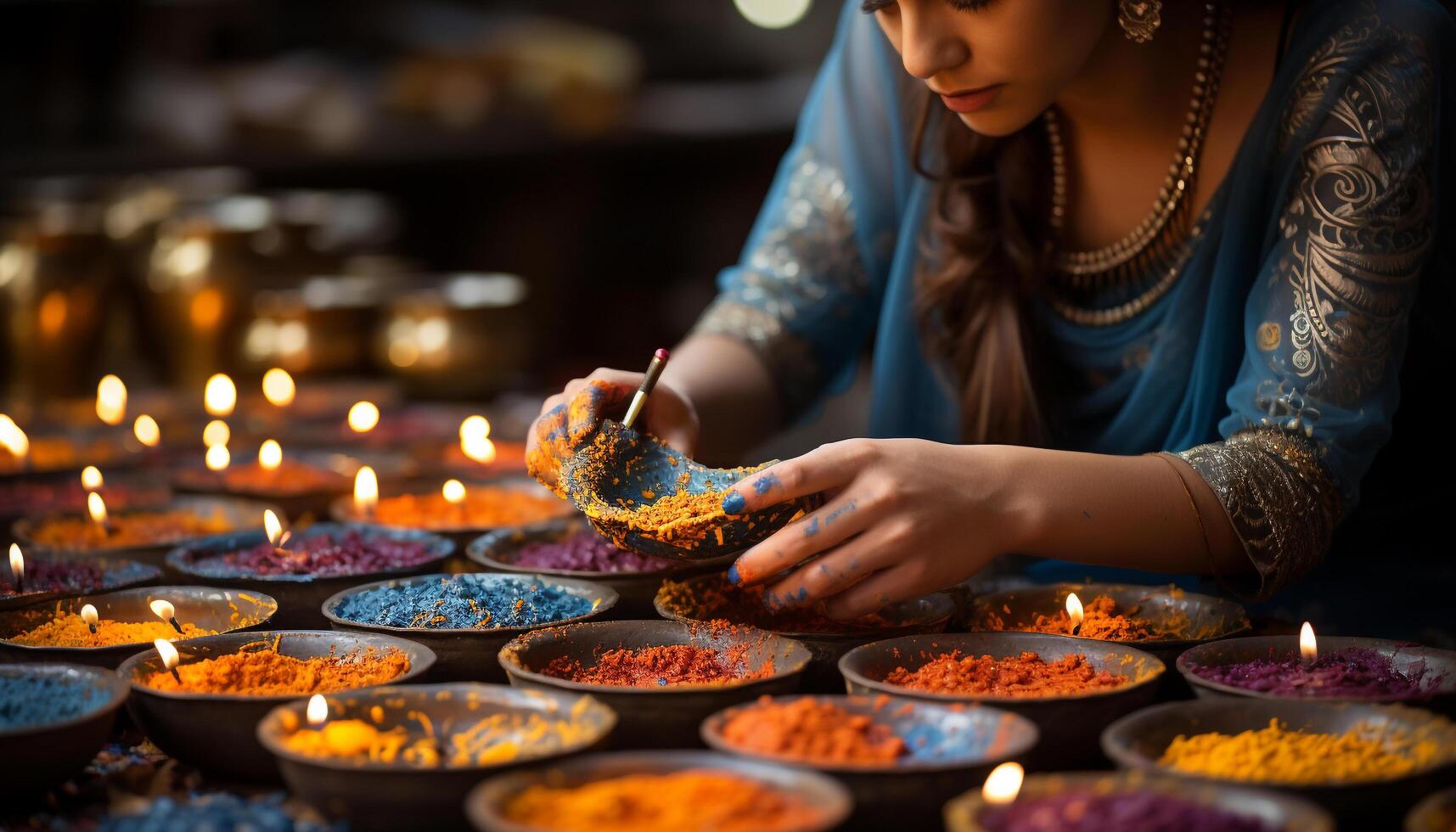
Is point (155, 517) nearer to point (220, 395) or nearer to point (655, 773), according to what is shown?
point (220, 395)

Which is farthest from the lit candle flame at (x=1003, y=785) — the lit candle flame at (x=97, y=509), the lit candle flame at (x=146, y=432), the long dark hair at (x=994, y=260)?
the lit candle flame at (x=146, y=432)

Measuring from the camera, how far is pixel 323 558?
5.37 ft

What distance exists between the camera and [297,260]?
3.67 metres

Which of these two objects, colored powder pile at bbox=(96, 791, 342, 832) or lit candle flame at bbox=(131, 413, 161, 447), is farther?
lit candle flame at bbox=(131, 413, 161, 447)

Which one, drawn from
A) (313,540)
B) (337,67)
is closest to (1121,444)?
(313,540)

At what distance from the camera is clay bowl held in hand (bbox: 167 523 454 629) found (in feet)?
4.85

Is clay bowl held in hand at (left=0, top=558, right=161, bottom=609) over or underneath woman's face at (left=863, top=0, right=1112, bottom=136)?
underneath

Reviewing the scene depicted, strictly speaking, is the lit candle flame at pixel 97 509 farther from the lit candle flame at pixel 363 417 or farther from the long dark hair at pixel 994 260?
the long dark hair at pixel 994 260

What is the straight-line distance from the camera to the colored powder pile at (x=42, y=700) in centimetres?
109

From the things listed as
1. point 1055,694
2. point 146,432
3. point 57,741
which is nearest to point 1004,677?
point 1055,694

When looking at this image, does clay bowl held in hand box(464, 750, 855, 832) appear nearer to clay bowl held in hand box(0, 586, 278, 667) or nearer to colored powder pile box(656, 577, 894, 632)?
colored powder pile box(656, 577, 894, 632)

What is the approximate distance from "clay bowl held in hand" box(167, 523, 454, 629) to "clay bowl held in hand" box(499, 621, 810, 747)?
0.32 meters

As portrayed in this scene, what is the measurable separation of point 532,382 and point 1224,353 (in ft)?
→ 8.05

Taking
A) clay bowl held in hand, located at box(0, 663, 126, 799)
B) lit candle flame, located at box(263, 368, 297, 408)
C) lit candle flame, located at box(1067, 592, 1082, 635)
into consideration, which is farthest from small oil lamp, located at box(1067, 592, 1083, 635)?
lit candle flame, located at box(263, 368, 297, 408)
